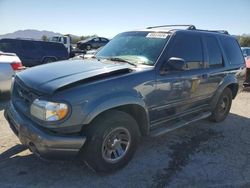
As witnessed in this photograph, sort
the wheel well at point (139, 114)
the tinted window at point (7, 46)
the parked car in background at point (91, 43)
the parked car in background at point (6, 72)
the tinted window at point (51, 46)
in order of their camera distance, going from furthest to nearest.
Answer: the parked car in background at point (91, 43) < the tinted window at point (51, 46) < the tinted window at point (7, 46) < the parked car in background at point (6, 72) < the wheel well at point (139, 114)

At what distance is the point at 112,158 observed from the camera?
3982 millimetres

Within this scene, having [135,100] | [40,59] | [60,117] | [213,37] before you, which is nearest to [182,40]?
[213,37]

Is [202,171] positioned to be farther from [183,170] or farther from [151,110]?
[151,110]

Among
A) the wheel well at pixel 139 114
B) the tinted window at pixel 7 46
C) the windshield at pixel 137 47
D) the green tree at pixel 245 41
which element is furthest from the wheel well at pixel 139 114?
the green tree at pixel 245 41

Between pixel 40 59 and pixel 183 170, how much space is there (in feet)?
47.8

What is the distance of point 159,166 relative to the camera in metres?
4.33

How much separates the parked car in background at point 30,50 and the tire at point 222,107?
12808 mm

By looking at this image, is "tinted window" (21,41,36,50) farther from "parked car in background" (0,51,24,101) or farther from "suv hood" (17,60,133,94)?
"suv hood" (17,60,133,94)

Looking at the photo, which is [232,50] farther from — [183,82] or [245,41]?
[245,41]

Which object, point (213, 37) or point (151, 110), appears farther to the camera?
point (213, 37)

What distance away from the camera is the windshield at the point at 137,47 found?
456 centimetres

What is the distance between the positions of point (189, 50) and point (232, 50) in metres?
1.84

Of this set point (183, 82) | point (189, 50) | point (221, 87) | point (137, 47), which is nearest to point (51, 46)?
point (221, 87)

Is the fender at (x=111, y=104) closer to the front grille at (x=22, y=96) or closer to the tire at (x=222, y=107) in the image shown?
the front grille at (x=22, y=96)
